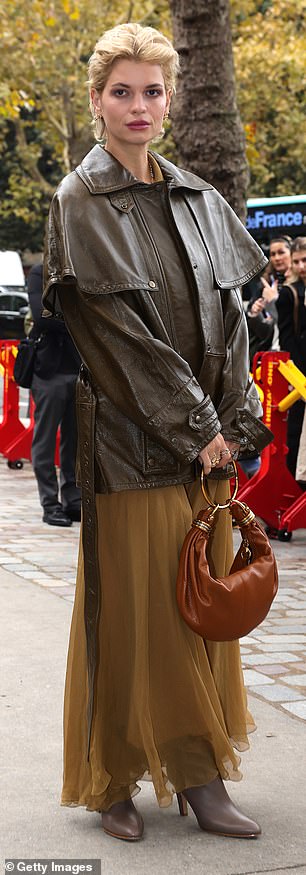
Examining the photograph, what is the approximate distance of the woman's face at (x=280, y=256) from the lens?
33.5 ft

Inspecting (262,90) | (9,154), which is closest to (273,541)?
(262,90)

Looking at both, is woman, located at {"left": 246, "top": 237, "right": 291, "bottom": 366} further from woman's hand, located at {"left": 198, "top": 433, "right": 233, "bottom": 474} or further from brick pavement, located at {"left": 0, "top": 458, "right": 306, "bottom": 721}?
woman's hand, located at {"left": 198, "top": 433, "right": 233, "bottom": 474}

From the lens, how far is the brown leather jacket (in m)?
3.37

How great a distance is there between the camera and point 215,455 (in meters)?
3.43

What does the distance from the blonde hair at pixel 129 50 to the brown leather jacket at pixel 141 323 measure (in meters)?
0.21

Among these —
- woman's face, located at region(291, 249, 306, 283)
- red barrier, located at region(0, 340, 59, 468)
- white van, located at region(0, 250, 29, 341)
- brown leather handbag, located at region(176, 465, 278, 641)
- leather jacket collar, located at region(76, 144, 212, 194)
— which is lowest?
white van, located at region(0, 250, 29, 341)

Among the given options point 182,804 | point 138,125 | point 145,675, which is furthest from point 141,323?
point 182,804

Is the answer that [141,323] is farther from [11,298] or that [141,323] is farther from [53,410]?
[11,298]

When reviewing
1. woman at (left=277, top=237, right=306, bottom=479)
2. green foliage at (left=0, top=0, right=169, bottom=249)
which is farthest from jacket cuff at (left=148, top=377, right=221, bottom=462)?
green foliage at (left=0, top=0, right=169, bottom=249)

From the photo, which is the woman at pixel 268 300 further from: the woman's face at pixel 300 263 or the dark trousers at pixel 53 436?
the dark trousers at pixel 53 436

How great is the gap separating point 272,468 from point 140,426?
5263mm

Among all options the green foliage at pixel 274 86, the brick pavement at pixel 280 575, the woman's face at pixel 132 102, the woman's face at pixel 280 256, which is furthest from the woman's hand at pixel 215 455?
the green foliage at pixel 274 86

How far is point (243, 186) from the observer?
31.6 ft

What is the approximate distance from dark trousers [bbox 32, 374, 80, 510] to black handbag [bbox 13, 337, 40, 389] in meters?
0.07
